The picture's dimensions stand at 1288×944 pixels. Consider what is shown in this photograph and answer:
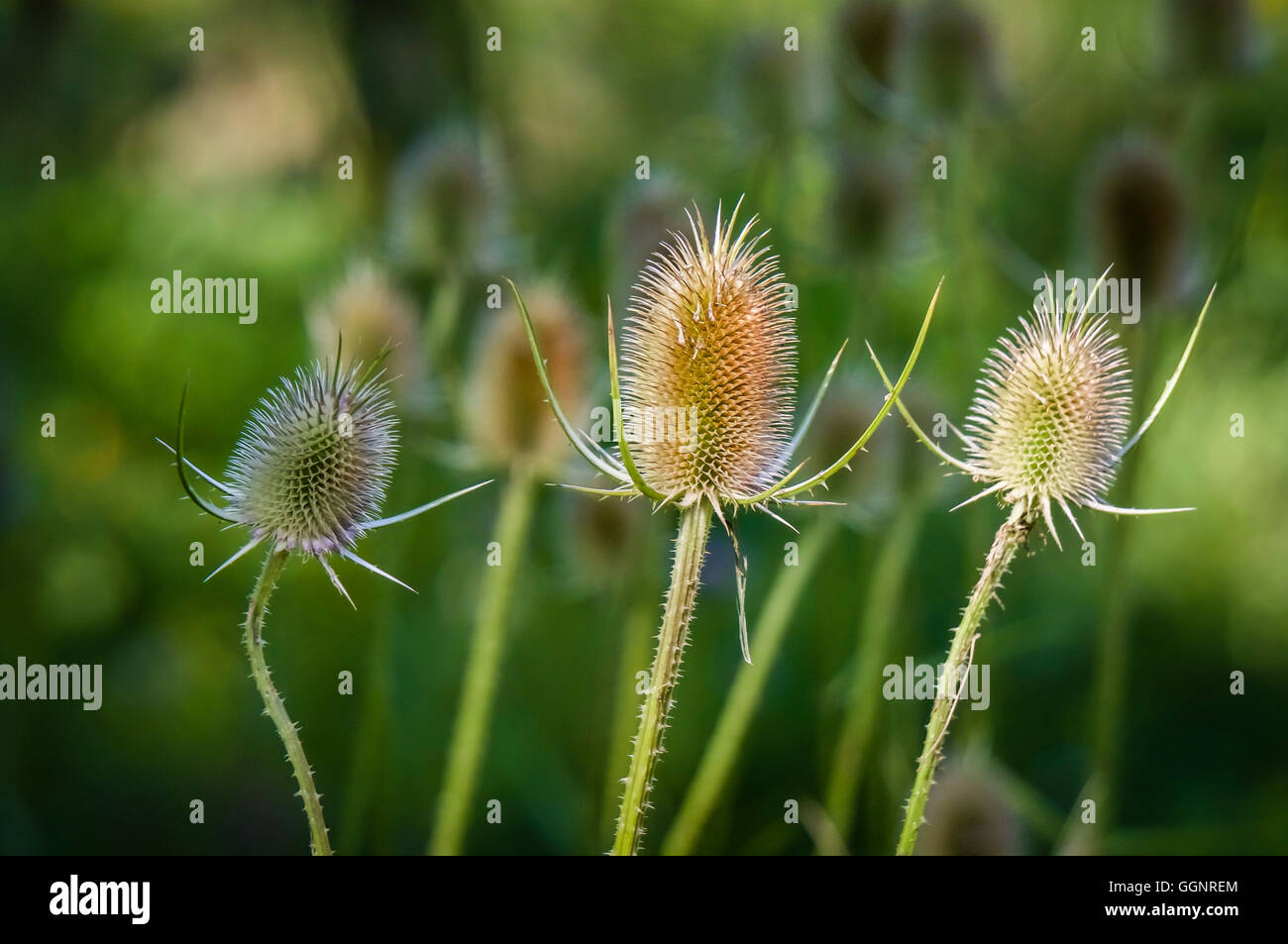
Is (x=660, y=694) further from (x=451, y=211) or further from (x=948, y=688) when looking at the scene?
(x=451, y=211)

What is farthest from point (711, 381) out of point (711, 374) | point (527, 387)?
point (527, 387)

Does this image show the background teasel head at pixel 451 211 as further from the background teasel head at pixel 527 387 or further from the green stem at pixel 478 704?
the green stem at pixel 478 704

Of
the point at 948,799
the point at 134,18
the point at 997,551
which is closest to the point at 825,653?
the point at 948,799

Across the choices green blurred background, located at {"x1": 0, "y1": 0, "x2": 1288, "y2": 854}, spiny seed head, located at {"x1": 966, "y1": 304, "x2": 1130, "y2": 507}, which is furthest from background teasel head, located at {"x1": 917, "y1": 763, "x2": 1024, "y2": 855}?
spiny seed head, located at {"x1": 966, "y1": 304, "x2": 1130, "y2": 507}

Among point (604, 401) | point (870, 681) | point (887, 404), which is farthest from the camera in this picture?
point (604, 401)

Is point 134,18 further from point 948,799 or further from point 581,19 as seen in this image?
point 948,799

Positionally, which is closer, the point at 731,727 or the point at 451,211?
the point at 731,727

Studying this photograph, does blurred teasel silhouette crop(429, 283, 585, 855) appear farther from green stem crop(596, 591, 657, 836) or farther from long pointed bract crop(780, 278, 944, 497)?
long pointed bract crop(780, 278, 944, 497)
